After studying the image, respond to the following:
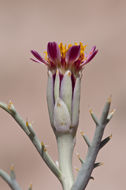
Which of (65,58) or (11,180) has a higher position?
(65,58)

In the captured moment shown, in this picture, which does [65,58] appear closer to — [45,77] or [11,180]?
[11,180]

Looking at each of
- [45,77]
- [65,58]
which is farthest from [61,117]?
[45,77]

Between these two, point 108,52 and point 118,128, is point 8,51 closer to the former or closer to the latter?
point 108,52

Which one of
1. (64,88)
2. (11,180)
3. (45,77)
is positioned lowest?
(11,180)

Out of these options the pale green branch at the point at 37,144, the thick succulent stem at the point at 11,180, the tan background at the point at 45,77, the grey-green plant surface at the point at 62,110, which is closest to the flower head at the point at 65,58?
the grey-green plant surface at the point at 62,110

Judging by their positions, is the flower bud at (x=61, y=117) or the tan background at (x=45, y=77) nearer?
the flower bud at (x=61, y=117)

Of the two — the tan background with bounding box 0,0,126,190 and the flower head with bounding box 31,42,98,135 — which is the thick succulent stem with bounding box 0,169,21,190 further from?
the tan background with bounding box 0,0,126,190

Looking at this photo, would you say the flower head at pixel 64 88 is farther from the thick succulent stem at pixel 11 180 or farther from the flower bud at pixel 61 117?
the thick succulent stem at pixel 11 180

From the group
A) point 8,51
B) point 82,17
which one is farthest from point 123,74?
point 8,51
